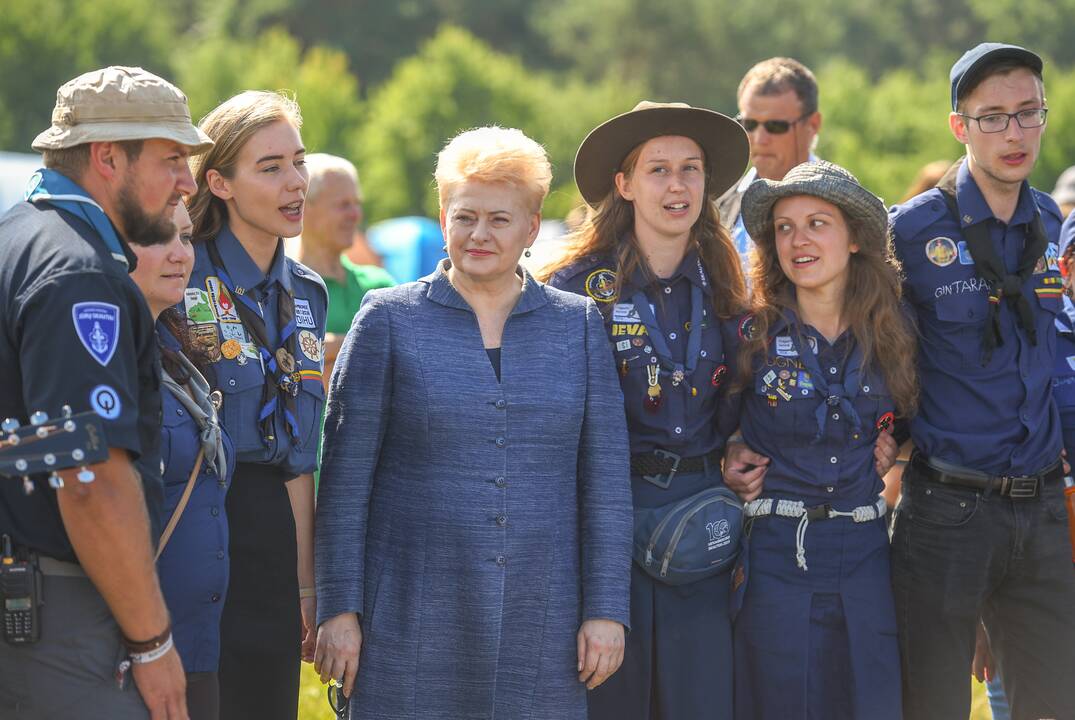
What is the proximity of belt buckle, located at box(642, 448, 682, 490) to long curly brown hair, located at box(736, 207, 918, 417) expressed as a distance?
353mm

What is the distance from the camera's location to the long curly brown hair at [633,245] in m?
4.49

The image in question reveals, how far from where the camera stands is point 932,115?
3422 centimetres

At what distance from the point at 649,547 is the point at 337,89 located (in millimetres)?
35940

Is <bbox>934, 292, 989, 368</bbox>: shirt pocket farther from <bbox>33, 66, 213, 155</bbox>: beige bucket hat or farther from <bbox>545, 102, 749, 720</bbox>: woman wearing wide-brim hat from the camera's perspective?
<bbox>33, 66, 213, 155</bbox>: beige bucket hat

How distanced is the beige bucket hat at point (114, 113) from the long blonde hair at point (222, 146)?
77 centimetres

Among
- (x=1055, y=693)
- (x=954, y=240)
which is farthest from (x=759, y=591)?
(x=954, y=240)

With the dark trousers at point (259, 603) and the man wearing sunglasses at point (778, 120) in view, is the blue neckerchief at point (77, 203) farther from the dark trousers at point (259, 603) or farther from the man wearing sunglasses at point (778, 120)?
the man wearing sunglasses at point (778, 120)

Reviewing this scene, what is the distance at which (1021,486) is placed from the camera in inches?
177

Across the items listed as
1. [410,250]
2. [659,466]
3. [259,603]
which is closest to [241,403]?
[259,603]

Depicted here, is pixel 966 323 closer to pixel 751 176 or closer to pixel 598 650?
pixel 598 650

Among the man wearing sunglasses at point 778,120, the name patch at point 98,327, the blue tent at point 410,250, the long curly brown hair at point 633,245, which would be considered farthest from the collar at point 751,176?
the blue tent at point 410,250

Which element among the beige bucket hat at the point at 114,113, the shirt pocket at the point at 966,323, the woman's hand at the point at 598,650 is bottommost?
the woman's hand at the point at 598,650

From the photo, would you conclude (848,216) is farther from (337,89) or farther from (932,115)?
(337,89)

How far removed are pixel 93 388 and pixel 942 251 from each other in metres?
3.11
